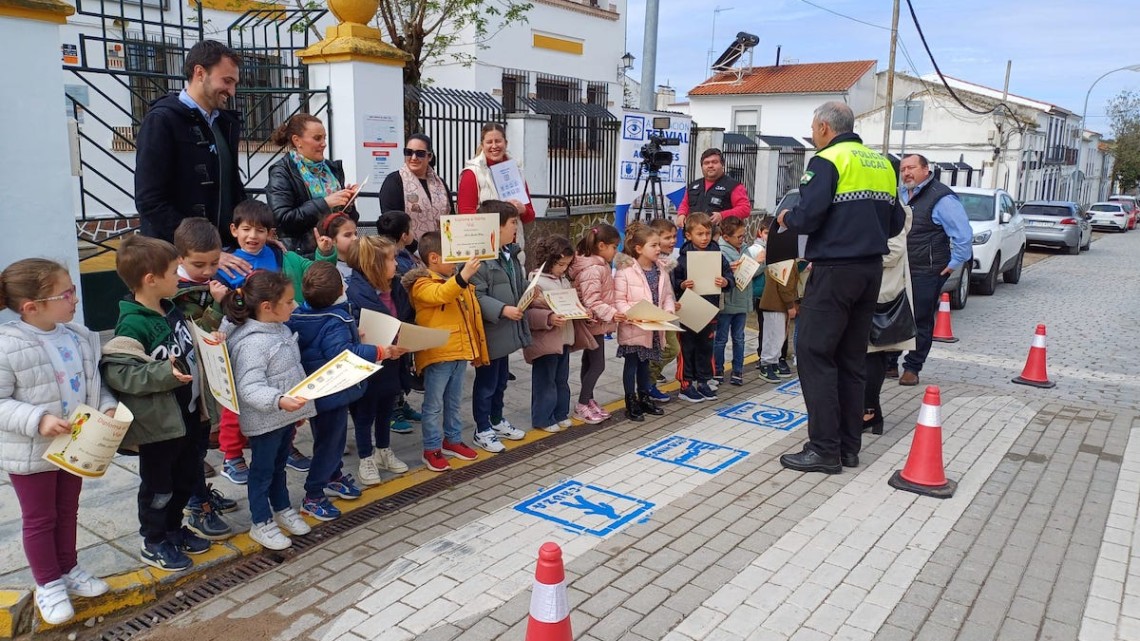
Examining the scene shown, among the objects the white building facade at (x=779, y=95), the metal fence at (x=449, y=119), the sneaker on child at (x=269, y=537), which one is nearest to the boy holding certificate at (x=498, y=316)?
the sneaker on child at (x=269, y=537)

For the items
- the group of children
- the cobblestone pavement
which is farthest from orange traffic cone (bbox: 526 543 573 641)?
the group of children

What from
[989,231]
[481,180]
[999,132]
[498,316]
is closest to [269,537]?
[498,316]

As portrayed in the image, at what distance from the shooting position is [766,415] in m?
6.67

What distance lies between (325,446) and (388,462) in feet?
2.72

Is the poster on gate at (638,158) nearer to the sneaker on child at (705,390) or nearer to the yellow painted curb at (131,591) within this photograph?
the sneaker on child at (705,390)

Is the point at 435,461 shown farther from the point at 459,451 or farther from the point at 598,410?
the point at 598,410

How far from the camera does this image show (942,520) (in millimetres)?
4664

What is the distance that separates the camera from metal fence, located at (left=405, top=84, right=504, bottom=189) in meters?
9.55

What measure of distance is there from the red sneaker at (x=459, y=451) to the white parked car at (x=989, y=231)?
36.3 ft

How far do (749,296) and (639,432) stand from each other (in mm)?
1791

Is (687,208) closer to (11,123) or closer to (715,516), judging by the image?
(715,516)

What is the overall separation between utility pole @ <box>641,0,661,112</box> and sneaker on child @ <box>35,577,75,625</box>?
7.75m

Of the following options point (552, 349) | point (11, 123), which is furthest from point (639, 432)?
point (11, 123)

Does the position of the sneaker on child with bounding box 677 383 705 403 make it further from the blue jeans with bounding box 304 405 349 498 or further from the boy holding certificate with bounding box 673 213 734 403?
the blue jeans with bounding box 304 405 349 498
